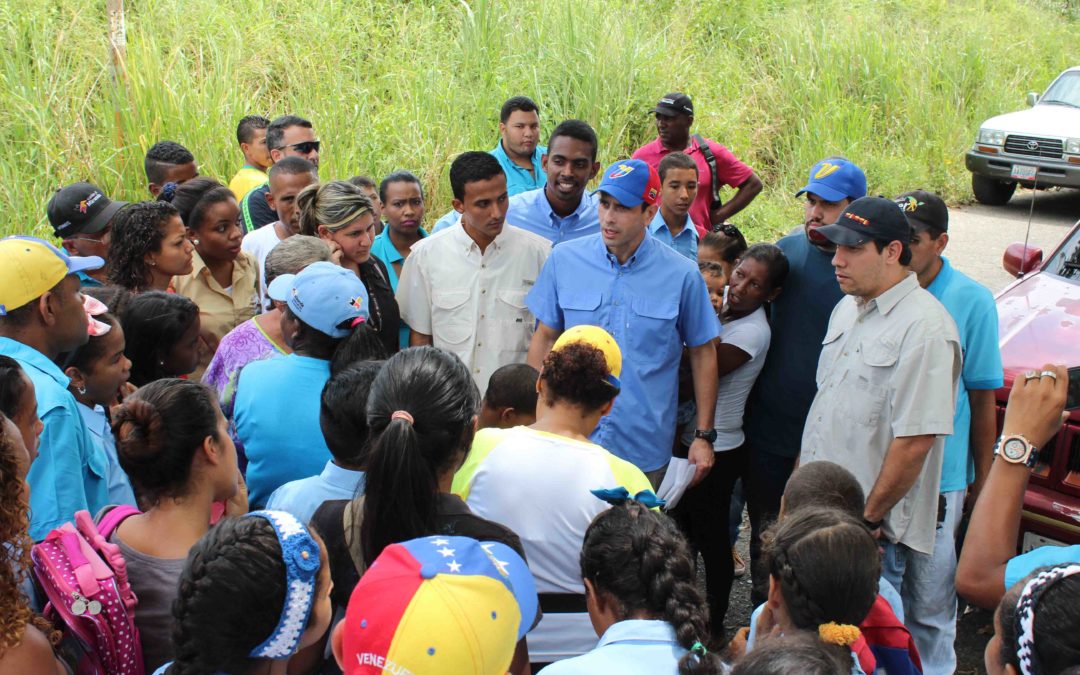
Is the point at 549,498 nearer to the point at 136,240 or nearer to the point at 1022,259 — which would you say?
the point at 136,240

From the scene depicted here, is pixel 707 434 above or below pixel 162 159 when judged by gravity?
below

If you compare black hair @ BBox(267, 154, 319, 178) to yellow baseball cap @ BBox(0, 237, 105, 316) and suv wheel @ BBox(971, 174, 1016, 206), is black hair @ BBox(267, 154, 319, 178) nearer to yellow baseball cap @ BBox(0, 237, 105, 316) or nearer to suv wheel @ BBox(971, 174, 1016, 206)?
yellow baseball cap @ BBox(0, 237, 105, 316)

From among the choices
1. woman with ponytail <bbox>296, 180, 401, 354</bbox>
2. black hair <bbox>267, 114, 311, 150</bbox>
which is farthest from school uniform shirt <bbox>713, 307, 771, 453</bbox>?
black hair <bbox>267, 114, 311, 150</bbox>

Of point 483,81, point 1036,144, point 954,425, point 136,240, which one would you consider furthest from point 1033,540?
point 1036,144

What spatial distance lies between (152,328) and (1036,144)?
12332mm

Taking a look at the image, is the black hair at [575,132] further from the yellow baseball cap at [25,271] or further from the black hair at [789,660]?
the black hair at [789,660]

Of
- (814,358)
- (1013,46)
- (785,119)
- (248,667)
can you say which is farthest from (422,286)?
(1013,46)

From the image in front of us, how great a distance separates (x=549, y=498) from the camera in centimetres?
266

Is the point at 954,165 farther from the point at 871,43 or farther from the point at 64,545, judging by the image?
the point at 64,545

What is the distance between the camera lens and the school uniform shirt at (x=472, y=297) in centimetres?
454

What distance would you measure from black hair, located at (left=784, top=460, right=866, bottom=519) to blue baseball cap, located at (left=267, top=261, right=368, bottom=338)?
1.59 meters

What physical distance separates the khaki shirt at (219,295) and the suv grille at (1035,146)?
11.3m

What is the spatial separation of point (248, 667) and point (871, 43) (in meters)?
14.2

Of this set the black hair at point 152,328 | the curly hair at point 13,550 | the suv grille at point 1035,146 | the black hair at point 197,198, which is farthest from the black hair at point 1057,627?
the suv grille at point 1035,146
